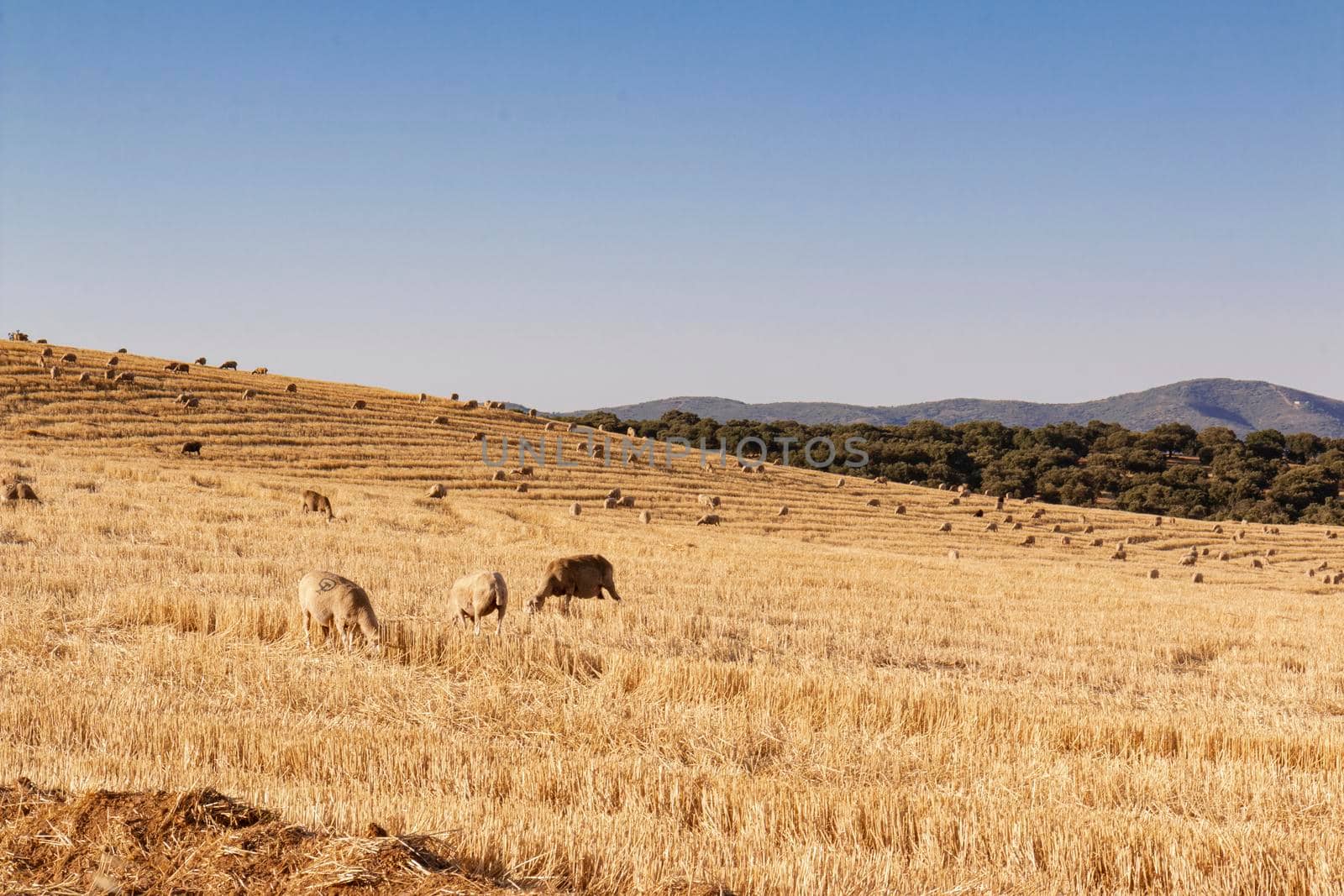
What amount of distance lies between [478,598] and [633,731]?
5794 mm

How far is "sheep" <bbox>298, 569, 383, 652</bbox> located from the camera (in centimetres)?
1141

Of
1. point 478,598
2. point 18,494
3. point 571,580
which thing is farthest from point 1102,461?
point 478,598

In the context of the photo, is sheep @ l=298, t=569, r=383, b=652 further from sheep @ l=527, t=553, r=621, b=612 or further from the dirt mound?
the dirt mound

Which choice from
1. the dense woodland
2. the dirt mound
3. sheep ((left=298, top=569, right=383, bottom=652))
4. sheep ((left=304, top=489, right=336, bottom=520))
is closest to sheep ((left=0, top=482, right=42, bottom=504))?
sheep ((left=304, top=489, right=336, bottom=520))

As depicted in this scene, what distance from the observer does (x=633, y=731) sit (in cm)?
817

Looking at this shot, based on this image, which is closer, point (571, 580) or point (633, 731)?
point (633, 731)

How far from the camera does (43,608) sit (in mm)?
11617

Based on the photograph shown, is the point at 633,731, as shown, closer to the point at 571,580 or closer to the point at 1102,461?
the point at 571,580

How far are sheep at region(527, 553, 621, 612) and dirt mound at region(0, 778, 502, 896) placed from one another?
10.9m

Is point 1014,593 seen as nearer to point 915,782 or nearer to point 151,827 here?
point 915,782

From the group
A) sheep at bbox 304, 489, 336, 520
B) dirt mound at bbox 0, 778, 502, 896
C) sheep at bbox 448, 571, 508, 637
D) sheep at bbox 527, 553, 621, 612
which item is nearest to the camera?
dirt mound at bbox 0, 778, 502, 896

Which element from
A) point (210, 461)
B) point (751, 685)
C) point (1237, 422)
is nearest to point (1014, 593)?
point (751, 685)

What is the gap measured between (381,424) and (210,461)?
41.0 ft

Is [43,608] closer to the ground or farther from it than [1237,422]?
closer to the ground
